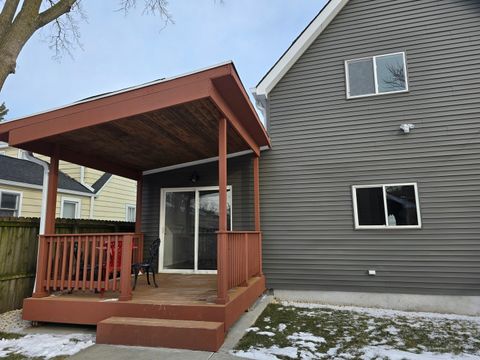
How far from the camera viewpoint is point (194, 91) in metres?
3.85

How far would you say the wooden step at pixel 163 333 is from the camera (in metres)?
3.55

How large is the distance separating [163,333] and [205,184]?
3915 millimetres

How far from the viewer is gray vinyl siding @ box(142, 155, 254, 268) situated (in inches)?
273

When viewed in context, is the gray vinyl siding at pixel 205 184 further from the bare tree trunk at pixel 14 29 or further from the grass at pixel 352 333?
the bare tree trunk at pixel 14 29

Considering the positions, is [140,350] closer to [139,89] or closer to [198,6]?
[139,89]

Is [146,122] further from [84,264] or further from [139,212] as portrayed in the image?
[139,212]

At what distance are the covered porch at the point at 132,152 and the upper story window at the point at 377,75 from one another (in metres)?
2.51

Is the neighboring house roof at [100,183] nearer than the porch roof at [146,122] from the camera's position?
No

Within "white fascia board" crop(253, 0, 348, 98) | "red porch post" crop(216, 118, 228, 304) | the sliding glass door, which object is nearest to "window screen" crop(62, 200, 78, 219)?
the sliding glass door

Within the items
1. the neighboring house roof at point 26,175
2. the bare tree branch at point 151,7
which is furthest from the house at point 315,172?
the neighboring house roof at point 26,175

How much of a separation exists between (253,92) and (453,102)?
12.7 feet

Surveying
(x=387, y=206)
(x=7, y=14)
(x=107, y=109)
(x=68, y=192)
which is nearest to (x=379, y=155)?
(x=387, y=206)

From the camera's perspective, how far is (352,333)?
14.0ft

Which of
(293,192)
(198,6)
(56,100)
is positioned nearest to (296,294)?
(293,192)
